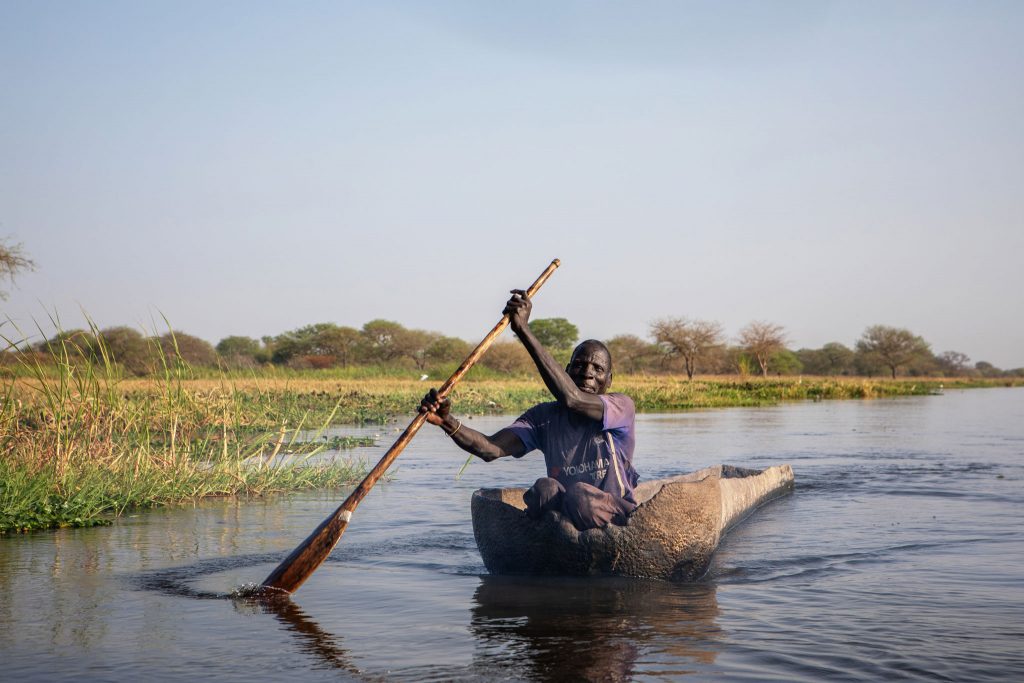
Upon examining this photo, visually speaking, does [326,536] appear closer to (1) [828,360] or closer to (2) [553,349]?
(2) [553,349]

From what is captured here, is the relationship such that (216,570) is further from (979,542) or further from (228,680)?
(979,542)

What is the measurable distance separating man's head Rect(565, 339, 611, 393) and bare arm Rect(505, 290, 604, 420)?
194mm

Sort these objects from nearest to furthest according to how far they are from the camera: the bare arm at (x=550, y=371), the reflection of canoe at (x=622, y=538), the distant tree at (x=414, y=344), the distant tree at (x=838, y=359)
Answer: the bare arm at (x=550, y=371), the reflection of canoe at (x=622, y=538), the distant tree at (x=414, y=344), the distant tree at (x=838, y=359)

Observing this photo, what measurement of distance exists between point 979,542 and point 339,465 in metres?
5.98

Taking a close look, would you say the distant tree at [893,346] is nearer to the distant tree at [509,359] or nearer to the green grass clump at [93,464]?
the distant tree at [509,359]

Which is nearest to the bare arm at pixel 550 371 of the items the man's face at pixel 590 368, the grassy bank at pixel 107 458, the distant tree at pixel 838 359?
the man's face at pixel 590 368

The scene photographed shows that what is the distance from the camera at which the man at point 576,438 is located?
494 cm

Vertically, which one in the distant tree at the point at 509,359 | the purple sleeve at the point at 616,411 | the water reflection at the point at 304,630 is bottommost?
the water reflection at the point at 304,630

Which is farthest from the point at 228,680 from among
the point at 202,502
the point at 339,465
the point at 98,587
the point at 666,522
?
the point at 339,465

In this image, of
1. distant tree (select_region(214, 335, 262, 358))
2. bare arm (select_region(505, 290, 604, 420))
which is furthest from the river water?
distant tree (select_region(214, 335, 262, 358))

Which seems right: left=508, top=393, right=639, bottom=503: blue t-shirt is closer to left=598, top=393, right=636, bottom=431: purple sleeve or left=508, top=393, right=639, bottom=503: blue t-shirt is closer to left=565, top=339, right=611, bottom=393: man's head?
left=598, top=393, right=636, bottom=431: purple sleeve

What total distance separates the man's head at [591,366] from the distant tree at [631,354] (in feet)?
178

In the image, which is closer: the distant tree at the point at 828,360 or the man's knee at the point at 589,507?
the man's knee at the point at 589,507

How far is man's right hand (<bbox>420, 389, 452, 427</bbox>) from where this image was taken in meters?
4.96
